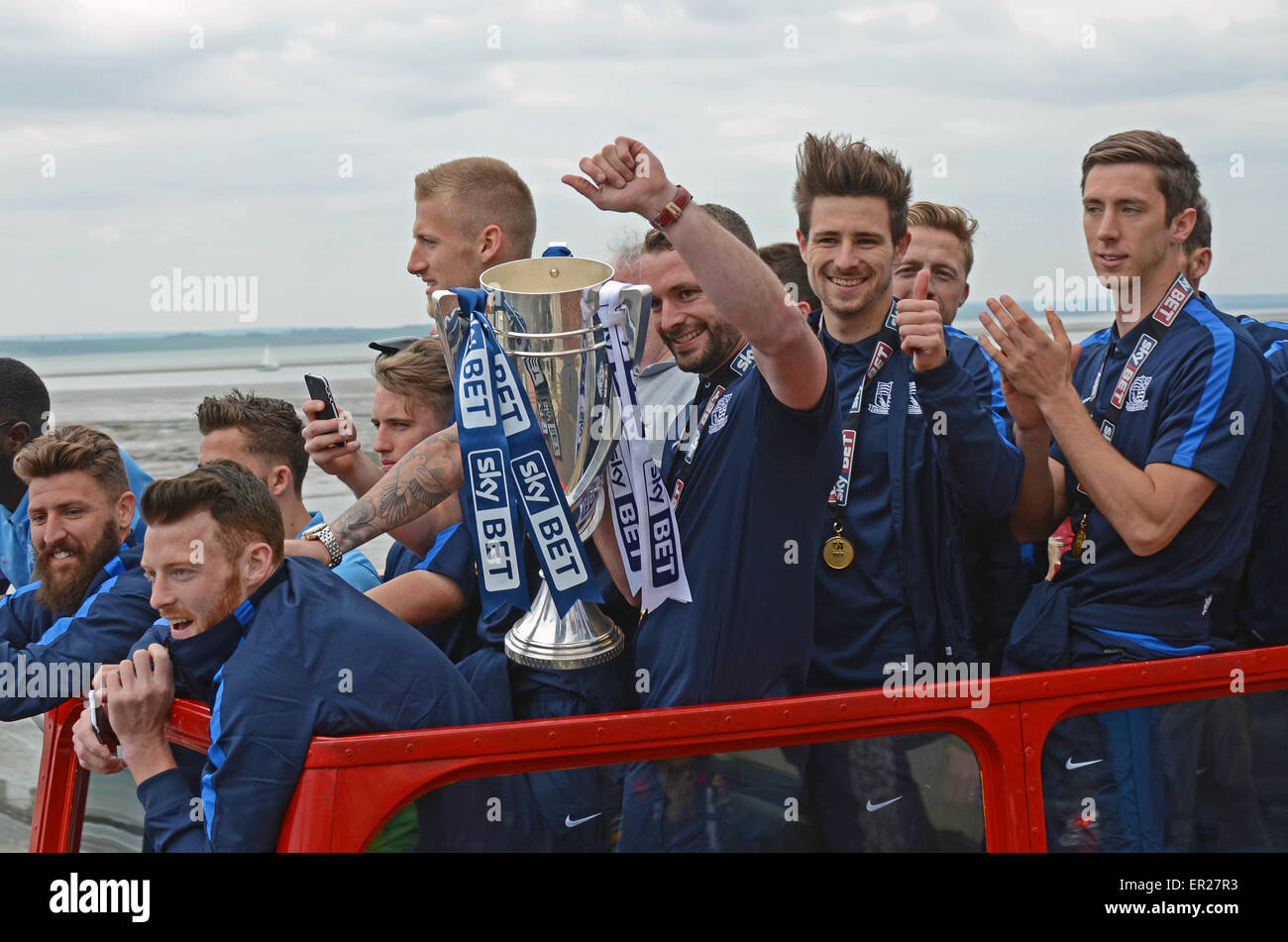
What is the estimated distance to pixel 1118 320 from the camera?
3529mm

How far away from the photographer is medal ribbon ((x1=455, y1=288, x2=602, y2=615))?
2650 millimetres

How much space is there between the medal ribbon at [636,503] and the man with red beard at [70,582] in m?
1.38

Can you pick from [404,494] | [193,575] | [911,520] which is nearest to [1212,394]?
[911,520]

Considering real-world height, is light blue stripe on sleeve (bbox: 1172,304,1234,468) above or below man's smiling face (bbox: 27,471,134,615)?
above

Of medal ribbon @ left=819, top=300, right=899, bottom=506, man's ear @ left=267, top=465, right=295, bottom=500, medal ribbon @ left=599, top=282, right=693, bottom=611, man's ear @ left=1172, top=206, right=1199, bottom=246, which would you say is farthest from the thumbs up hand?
man's ear @ left=267, top=465, right=295, bottom=500

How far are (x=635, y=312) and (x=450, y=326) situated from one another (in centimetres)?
42

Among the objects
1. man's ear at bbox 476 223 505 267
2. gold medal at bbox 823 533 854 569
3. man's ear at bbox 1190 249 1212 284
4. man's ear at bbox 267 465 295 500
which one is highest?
man's ear at bbox 476 223 505 267

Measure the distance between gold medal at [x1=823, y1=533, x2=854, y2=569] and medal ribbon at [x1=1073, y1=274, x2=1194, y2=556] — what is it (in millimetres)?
647

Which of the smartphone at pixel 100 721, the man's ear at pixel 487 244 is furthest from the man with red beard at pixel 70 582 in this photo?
the man's ear at pixel 487 244

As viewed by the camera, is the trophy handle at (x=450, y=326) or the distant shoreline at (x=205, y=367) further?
the distant shoreline at (x=205, y=367)

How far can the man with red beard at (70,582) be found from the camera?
3109 mm

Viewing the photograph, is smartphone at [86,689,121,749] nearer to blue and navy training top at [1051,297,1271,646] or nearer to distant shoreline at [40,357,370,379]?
blue and navy training top at [1051,297,1271,646]

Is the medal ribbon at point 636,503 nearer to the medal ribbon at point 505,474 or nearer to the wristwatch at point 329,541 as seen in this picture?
the medal ribbon at point 505,474

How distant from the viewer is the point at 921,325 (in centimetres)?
309
